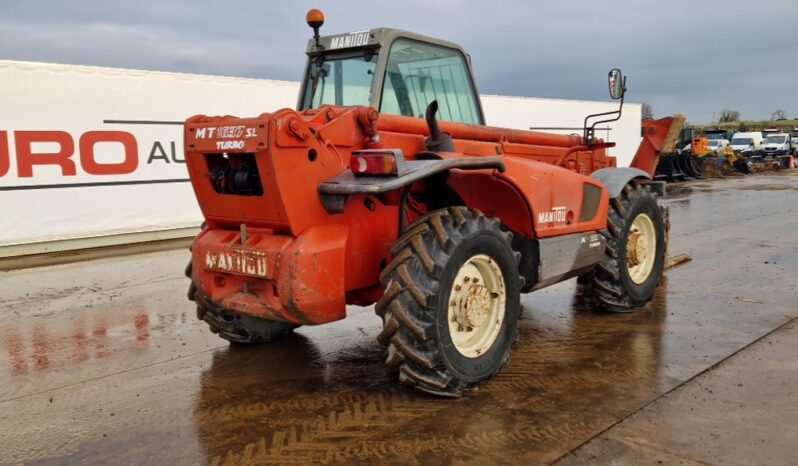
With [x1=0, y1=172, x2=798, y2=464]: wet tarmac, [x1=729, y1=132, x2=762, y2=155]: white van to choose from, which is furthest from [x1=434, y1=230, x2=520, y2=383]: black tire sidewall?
[x1=729, y1=132, x2=762, y2=155]: white van

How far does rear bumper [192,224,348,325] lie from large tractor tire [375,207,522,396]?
1.06 ft

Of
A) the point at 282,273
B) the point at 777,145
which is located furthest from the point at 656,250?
the point at 777,145

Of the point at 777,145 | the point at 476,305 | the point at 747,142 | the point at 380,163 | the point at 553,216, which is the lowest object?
the point at 476,305

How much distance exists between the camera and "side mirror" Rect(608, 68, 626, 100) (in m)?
5.86

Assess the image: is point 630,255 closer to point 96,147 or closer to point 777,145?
point 96,147

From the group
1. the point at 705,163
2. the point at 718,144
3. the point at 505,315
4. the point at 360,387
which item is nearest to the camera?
the point at 360,387

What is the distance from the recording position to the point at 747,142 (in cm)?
4156

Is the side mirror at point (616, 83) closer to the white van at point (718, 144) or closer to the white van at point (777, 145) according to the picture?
the white van at point (718, 144)

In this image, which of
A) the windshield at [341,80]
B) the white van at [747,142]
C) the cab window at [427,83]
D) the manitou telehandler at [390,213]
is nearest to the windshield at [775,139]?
the white van at [747,142]

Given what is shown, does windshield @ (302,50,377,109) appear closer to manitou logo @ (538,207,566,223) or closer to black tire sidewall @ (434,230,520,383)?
black tire sidewall @ (434,230,520,383)

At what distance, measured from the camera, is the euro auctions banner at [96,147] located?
10328 millimetres

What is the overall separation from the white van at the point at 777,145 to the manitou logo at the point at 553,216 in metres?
41.6

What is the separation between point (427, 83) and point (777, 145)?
42.8 m

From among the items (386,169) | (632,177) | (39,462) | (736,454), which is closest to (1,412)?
(39,462)
